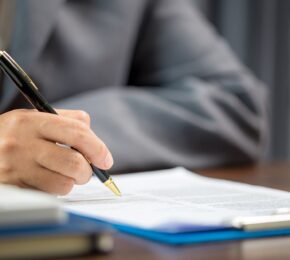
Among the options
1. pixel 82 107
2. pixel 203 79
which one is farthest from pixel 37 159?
pixel 203 79

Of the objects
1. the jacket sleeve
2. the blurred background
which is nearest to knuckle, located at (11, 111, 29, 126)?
the jacket sleeve

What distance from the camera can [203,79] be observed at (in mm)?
1443

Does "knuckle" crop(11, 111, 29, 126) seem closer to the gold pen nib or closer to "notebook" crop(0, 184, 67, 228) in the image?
the gold pen nib

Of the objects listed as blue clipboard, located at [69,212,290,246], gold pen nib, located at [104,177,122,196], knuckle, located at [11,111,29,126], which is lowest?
blue clipboard, located at [69,212,290,246]

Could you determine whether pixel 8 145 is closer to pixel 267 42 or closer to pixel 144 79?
pixel 144 79

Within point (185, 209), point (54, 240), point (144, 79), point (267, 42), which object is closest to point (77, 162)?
point (185, 209)

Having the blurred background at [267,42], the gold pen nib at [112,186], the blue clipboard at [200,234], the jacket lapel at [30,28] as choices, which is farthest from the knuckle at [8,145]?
the blurred background at [267,42]

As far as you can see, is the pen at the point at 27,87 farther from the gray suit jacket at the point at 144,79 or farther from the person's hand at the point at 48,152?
the gray suit jacket at the point at 144,79

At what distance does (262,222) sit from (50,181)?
23cm

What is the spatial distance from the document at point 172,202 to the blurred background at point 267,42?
1282 millimetres

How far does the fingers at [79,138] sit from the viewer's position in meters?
0.67

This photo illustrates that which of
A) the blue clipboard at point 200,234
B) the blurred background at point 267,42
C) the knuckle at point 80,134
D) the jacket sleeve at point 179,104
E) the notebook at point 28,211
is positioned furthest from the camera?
the blurred background at point 267,42

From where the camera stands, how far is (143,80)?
1.55 metres

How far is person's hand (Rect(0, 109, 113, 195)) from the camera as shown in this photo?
0.68 metres
